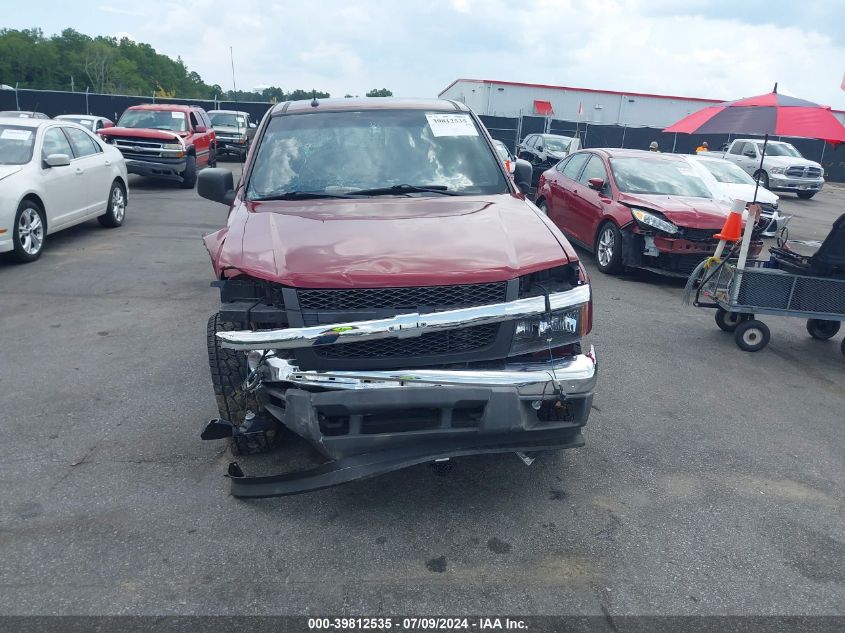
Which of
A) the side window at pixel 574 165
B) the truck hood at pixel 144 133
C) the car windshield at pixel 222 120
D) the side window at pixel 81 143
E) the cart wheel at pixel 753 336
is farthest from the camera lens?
the car windshield at pixel 222 120

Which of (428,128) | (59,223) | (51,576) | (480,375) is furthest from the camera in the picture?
(59,223)

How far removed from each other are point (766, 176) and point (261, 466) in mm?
23418

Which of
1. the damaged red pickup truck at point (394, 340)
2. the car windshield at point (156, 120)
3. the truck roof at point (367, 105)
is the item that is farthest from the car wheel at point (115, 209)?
the damaged red pickup truck at point (394, 340)

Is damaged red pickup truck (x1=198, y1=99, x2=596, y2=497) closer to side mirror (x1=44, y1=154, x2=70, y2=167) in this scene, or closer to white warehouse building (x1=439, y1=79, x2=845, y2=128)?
side mirror (x1=44, y1=154, x2=70, y2=167)

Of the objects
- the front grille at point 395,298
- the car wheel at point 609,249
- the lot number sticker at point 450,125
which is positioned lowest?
the car wheel at point 609,249

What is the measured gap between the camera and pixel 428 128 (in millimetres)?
4969

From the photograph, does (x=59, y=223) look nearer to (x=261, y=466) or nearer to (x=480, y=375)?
(x=261, y=466)

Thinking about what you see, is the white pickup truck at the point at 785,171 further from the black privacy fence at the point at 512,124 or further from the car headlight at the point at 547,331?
the car headlight at the point at 547,331

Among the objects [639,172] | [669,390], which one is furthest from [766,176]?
[669,390]

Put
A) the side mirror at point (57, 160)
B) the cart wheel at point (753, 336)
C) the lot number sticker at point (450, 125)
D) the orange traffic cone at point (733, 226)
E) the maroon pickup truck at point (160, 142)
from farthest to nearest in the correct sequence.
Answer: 1. the maroon pickup truck at point (160, 142)
2. the side mirror at point (57, 160)
3. the cart wheel at point (753, 336)
4. the orange traffic cone at point (733, 226)
5. the lot number sticker at point (450, 125)

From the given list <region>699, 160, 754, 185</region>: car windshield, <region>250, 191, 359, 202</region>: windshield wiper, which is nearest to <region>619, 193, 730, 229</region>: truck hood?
<region>699, 160, 754, 185</region>: car windshield

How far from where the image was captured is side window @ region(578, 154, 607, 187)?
1015cm

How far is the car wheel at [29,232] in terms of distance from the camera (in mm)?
8336

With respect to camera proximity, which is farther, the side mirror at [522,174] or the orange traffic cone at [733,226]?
the orange traffic cone at [733,226]
